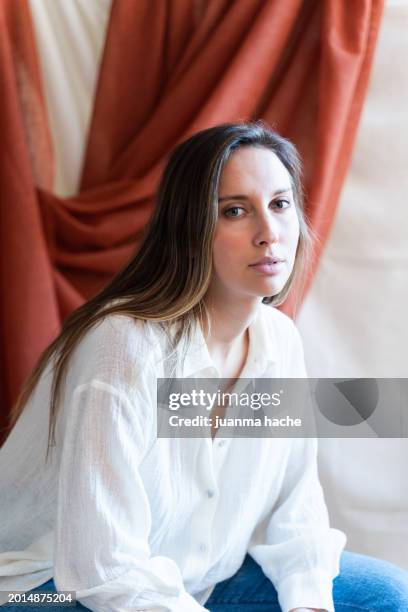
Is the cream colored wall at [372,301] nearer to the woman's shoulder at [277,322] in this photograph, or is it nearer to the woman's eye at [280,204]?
the woman's shoulder at [277,322]

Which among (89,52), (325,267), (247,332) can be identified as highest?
(89,52)

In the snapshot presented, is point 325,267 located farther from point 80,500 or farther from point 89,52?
point 80,500

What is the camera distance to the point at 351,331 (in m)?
1.61

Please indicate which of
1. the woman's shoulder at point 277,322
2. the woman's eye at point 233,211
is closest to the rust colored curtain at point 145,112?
the woman's shoulder at point 277,322

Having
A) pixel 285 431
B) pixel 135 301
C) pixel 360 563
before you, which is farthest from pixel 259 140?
pixel 360 563

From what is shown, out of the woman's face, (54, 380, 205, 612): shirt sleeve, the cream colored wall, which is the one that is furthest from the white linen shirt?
the cream colored wall

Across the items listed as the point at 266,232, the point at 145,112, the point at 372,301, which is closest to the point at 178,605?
the point at 266,232

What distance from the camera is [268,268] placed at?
1.07 meters

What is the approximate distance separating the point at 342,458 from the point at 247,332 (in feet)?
1.58

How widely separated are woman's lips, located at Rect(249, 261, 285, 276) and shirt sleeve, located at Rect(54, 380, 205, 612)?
0.23 metres

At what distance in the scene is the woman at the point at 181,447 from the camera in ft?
3.27

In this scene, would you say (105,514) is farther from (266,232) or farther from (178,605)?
(266,232)

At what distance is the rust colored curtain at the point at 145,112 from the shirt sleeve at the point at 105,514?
595 millimetres

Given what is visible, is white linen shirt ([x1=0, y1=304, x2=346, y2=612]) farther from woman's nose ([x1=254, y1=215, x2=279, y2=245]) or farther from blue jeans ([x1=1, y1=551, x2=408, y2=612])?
woman's nose ([x1=254, y1=215, x2=279, y2=245])
